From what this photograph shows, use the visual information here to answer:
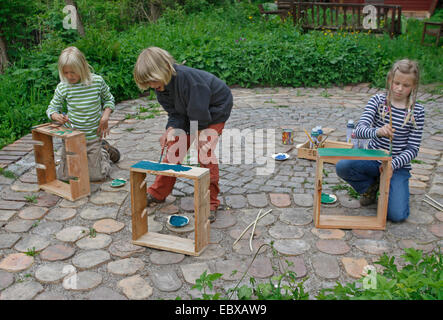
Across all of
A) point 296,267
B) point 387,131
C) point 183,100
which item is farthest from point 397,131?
point 183,100

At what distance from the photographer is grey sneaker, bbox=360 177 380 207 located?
148 inches

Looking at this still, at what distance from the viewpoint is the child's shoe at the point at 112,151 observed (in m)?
4.59

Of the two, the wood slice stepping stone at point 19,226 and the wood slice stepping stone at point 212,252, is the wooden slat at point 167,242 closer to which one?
the wood slice stepping stone at point 212,252

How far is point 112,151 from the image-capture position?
15.3 ft

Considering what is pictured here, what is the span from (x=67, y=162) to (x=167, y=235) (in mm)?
1231

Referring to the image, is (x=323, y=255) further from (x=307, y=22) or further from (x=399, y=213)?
(x=307, y=22)

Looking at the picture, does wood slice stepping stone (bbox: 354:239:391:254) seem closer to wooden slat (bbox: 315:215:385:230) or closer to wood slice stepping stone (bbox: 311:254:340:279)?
wooden slat (bbox: 315:215:385:230)

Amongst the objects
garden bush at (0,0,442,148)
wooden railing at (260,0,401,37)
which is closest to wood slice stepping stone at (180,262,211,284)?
garden bush at (0,0,442,148)

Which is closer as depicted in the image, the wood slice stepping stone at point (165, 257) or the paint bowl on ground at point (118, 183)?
the wood slice stepping stone at point (165, 257)

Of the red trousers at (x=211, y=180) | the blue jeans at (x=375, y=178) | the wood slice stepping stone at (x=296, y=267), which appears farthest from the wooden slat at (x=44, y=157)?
the blue jeans at (x=375, y=178)

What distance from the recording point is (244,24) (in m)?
12.6

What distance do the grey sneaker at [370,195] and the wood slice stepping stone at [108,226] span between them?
1.97m

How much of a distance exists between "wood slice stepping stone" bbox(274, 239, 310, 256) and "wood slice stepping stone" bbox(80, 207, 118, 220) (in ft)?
4.39
